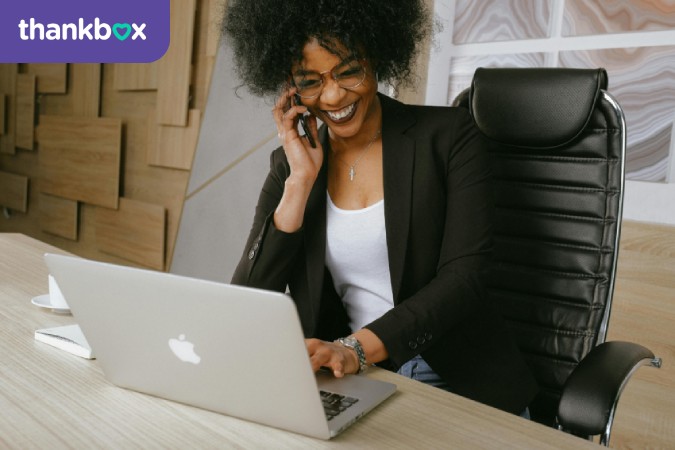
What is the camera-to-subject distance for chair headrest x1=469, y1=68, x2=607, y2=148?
1.33 meters

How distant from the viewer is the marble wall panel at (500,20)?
6.97ft

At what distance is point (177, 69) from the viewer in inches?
135

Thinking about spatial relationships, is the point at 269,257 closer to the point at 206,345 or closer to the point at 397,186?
the point at 397,186

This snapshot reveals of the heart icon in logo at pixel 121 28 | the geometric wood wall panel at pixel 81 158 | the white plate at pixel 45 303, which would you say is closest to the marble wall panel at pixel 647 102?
the white plate at pixel 45 303

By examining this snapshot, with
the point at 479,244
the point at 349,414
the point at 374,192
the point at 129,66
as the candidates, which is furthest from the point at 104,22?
the point at 349,414

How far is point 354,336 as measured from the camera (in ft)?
3.55

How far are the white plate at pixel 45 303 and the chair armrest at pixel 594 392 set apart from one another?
0.87 meters

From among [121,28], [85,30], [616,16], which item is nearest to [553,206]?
[616,16]

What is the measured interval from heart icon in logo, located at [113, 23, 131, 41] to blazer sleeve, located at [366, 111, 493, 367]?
281 cm

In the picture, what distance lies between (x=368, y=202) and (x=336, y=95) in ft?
0.76

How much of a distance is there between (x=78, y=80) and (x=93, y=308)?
3.78 metres

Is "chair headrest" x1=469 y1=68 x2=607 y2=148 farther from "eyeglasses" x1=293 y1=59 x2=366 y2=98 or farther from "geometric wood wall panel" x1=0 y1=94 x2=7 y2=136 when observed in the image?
"geometric wood wall panel" x1=0 y1=94 x2=7 y2=136

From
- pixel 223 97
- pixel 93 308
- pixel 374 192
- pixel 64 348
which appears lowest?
pixel 64 348

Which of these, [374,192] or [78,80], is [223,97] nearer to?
[78,80]
